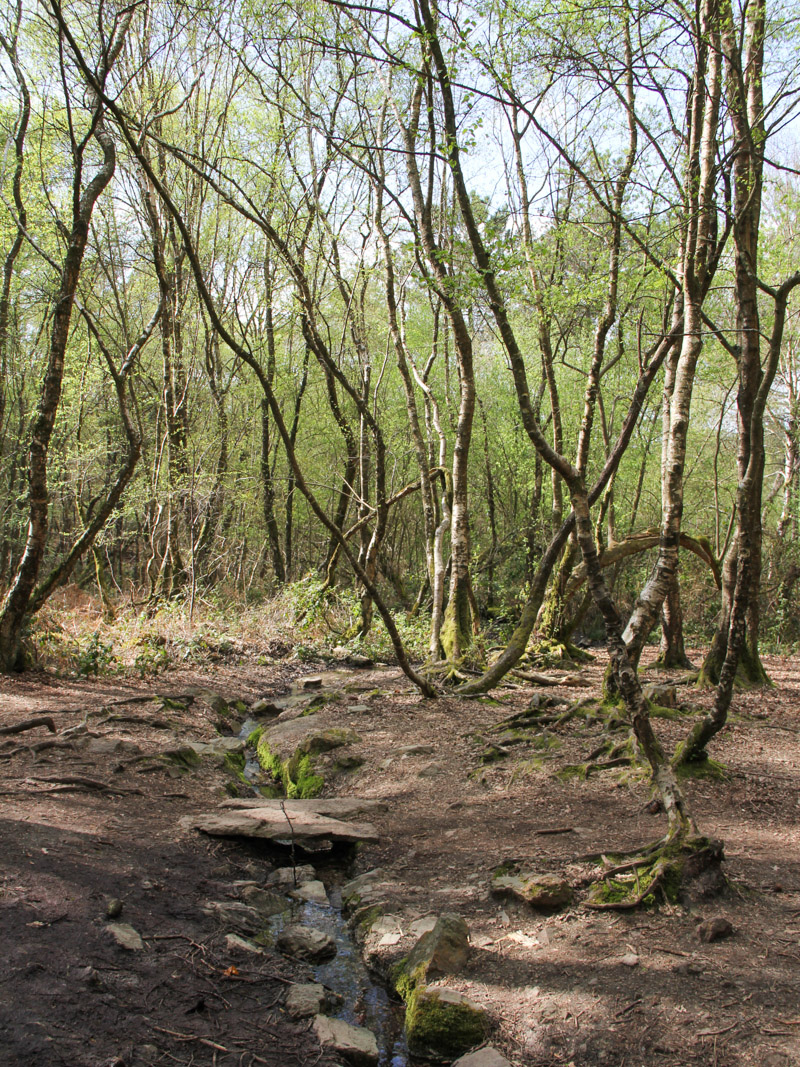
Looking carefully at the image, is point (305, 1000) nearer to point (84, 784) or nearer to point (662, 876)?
point (662, 876)

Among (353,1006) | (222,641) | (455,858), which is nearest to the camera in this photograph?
(353,1006)

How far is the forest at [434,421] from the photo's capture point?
18.4 feet

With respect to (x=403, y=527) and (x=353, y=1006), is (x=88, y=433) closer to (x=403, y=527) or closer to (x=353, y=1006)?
(x=403, y=527)

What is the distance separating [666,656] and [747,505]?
727 centimetres

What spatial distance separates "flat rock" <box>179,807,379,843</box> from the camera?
17.0 feet

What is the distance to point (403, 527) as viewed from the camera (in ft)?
88.8

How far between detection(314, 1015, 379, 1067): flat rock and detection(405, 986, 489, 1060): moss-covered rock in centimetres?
21

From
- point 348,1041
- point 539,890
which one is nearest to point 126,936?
point 348,1041

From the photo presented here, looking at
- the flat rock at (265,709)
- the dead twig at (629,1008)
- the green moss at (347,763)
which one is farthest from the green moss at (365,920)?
the flat rock at (265,709)

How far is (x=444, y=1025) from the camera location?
3.19 meters

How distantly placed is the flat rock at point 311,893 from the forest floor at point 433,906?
0.31 meters

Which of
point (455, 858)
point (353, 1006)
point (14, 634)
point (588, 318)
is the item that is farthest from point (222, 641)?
point (588, 318)

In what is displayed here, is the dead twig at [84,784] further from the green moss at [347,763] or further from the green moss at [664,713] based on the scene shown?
the green moss at [664,713]

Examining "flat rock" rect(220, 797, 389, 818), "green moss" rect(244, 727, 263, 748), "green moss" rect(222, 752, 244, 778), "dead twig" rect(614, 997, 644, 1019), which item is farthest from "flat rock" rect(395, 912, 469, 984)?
"green moss" rect(244, 727, 263, 748)
